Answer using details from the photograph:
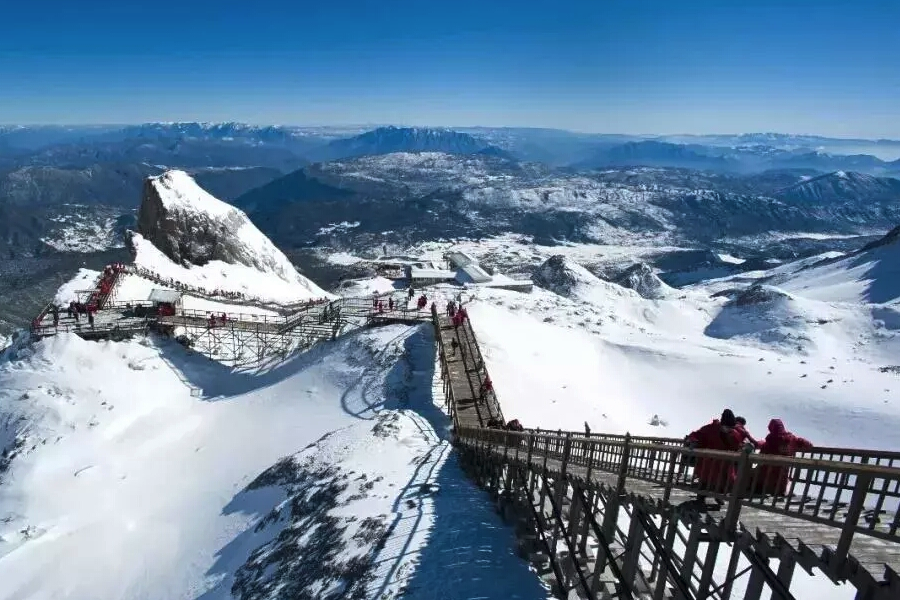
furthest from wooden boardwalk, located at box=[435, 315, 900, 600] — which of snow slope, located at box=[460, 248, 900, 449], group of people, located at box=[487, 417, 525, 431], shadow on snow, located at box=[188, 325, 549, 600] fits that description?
snow slope, located at box=[460, 248, 900, 449]

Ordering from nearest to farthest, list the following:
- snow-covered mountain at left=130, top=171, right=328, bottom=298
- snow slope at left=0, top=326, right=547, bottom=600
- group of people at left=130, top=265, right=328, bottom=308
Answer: snow slope at left=0, top=326, right=547, bottom=600, group of people at left=130, top=265, right=328, bottom=308, snow-covered mountain at left=130, top=171, right=328, bottom=298

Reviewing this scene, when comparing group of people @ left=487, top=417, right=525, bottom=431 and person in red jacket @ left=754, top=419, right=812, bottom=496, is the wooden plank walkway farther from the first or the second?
person in red jacket @ left=754, top=419, right=812, bottom=496

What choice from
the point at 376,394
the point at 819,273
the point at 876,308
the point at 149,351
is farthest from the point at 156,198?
the point at 819,273

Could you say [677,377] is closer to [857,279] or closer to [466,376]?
[466,376]

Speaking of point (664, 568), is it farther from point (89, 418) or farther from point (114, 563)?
point (89, 418)

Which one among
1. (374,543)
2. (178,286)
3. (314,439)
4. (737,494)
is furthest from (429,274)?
(737,494)

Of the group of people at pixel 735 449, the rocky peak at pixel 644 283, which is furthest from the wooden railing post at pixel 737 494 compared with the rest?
the rocky peak at pixel 644 283

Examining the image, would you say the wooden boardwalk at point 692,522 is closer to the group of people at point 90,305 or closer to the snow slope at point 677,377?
the snow slope at point 677,377

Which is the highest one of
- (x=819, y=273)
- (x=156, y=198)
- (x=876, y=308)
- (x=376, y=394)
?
(x=156, y=198)
